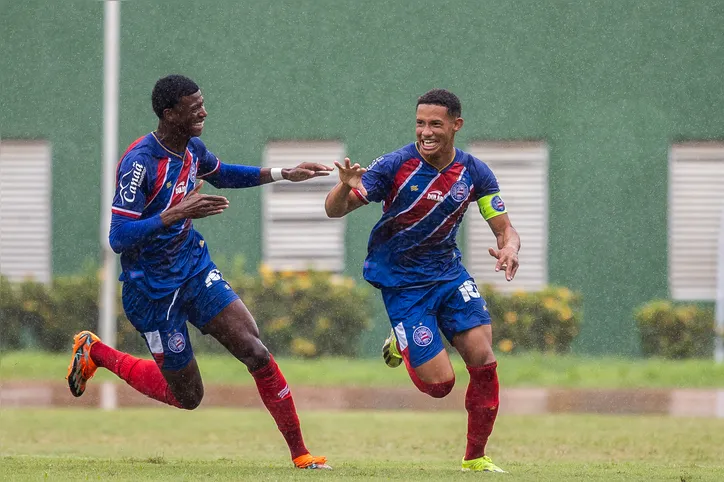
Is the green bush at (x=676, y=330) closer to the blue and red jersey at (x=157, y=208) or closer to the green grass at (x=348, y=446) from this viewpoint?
the green grass at (x=348, y=446)

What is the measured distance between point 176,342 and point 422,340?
1.58m

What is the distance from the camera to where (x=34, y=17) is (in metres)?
19.4

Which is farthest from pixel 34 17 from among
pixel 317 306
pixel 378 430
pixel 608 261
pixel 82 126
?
pixel 378 430

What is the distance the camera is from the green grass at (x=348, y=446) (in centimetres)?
801

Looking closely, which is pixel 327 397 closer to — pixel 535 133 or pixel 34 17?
pixel 535 133

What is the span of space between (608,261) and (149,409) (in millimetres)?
7746

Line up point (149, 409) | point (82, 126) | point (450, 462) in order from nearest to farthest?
1. point (450, 462)
2. point (149, 409)
3. point (82, 126)

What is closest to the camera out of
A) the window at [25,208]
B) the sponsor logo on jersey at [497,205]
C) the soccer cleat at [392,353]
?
the sponsor logo on jersey at [497,205]

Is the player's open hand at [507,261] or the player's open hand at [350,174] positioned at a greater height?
the player's open hand at [350,174]

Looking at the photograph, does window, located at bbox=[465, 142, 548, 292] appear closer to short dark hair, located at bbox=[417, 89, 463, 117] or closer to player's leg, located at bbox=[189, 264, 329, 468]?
short dark hair, located at bbox=[417, 89, 463, 117]

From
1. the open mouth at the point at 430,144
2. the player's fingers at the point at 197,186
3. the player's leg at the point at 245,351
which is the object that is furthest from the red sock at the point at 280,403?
the open mouth at the point at 430,144

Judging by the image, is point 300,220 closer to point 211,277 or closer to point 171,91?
point 211,277

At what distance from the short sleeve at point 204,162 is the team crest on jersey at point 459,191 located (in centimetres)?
163

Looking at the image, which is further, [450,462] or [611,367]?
[611,367]
